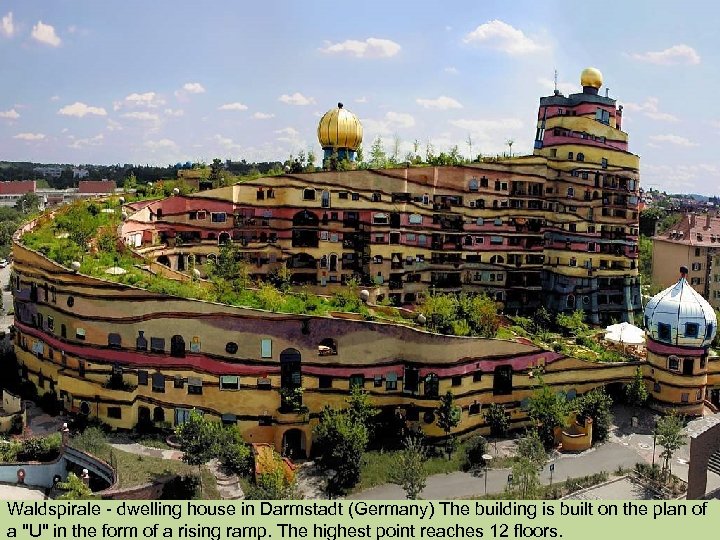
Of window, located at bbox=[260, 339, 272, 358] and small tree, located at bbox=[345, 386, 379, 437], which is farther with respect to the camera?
window, located at bbox=[260, 339, 272, 358]

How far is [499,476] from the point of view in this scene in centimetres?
3328

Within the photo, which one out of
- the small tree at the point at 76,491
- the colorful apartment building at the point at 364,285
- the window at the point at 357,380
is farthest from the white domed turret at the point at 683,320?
the small tree at the point at 76,491

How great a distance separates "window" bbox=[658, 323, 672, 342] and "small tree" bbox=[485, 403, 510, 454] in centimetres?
1076

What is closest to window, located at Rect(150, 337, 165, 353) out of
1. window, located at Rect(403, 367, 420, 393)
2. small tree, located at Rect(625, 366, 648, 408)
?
window, located at Rect(403, 367, 420, 393)

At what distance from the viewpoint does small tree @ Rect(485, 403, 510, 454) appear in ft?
121

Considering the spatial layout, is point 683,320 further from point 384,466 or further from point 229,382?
point 229,382

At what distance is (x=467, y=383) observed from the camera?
36.5m

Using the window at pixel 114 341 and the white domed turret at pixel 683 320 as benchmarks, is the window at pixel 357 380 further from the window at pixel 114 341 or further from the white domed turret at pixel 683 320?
the white domed turret at pixel 683 320

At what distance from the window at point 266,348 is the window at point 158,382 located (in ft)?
16.7

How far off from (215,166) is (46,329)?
2138cm

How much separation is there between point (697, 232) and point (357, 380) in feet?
152

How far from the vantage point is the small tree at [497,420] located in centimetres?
3703

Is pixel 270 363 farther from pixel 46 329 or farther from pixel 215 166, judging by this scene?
pixel 215 166

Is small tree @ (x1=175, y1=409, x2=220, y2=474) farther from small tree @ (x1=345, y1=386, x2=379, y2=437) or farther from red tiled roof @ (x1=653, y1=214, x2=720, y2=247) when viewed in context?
red tiled roof @ (x1=653, y1=214, x2=720, y2=247)
